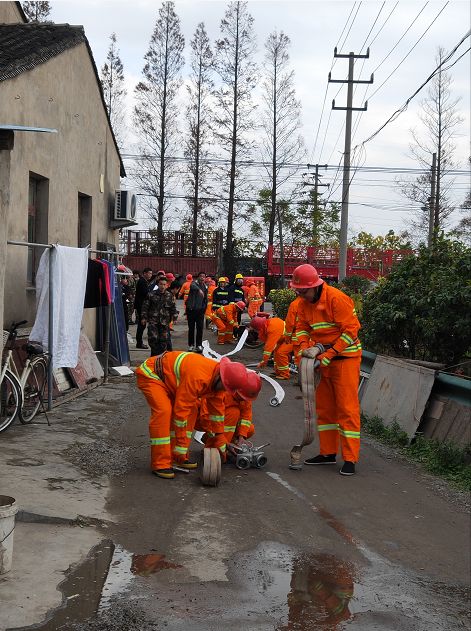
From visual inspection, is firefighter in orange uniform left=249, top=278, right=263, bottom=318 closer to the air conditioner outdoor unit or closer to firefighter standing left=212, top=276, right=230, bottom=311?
firefighter standing left=212, top=276, right=230, bottom=311

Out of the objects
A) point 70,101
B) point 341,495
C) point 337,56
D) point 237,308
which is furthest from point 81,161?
point 337,56

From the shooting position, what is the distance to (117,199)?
18000mm

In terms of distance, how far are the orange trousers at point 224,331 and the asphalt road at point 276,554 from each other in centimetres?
1250

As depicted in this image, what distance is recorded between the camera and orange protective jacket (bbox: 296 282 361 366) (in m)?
8.37

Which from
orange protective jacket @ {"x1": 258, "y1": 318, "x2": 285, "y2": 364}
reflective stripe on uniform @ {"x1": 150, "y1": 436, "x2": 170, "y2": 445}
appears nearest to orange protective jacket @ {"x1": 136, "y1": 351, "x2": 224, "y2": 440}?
reflective stripe on uniform @ {"x1": 150, "y1": 436, "x2": 170, "y2": 445}

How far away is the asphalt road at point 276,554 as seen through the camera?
4.84 meters

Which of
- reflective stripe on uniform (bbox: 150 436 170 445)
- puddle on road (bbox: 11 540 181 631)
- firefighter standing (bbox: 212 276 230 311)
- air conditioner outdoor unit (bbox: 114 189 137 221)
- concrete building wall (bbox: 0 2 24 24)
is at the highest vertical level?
concrete building wall (bbox: 0 2 24 24)

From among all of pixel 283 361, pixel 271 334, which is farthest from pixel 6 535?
pixel 271 334

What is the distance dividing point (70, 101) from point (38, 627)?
36.6ft

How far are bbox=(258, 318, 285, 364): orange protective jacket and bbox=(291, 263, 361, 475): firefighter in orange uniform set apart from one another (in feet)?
24.7

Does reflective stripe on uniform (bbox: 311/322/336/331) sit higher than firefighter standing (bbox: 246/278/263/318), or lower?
higher

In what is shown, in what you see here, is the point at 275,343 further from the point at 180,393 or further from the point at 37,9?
the point at 37,9

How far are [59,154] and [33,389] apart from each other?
4.74 metres

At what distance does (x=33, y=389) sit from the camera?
10.3 m
